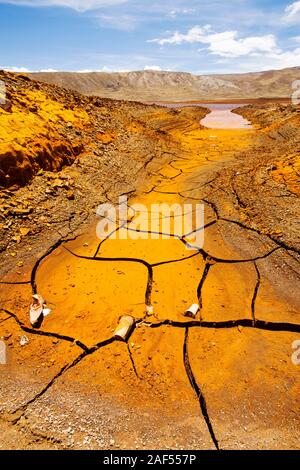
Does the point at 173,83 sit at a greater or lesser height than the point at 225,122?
greater

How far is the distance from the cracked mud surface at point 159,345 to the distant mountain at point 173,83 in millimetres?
53793

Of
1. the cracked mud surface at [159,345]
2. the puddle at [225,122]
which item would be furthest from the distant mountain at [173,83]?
the cracked mud surface at [159,345]

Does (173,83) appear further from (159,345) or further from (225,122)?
(159,345)

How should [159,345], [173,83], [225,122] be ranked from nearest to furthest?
[159,345] → [225,122] → [173,83]

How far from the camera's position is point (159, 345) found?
2713 mm

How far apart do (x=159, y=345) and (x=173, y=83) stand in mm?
71601

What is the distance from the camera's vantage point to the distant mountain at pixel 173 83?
54.0m

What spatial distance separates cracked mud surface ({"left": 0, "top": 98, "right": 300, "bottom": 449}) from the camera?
2.10m

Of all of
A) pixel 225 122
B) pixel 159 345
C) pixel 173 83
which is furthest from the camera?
pixel 173 83

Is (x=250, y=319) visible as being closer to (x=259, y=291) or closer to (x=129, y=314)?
(x=259, y=291)

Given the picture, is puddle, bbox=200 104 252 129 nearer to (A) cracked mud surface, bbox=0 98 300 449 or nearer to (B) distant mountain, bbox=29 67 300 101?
(A) cracked mud surface, bbox=0 98 300 449

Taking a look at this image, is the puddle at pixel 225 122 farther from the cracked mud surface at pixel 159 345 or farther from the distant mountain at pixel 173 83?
the distant mountain at pixel 173 83

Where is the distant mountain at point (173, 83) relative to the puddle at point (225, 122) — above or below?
above

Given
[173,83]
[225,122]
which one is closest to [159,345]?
[225,122]
